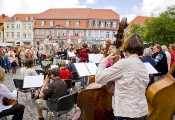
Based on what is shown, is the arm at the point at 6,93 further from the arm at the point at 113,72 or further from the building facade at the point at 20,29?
the building facade at the point at 20,29

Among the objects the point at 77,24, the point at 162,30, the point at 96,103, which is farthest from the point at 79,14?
the point at 96,103

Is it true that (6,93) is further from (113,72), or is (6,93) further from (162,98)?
(162,98)

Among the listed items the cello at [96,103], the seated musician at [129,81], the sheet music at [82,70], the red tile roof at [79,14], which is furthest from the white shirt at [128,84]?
the red tile roof at [79,14]

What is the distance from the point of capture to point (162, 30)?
37719mm

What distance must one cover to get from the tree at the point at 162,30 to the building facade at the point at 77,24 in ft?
59.2

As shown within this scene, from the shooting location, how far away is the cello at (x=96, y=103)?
3.08 m

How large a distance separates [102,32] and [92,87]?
180 ft

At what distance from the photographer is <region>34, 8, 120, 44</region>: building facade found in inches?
2239

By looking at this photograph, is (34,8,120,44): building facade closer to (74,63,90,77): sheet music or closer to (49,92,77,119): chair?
(74,63,90,77): sheet music

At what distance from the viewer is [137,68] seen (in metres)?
2.18

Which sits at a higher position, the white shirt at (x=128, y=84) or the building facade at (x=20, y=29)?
the building facade at (x=20, y=29)

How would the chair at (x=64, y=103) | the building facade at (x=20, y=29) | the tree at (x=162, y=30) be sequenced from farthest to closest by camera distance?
1. the building facade at (x=20, y=29)
2. the tree at (x=162, y=30)
3. the chair at (x=64, y=103)

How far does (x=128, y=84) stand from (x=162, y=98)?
1930mm

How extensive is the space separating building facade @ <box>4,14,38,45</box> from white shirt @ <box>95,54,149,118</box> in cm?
6056
